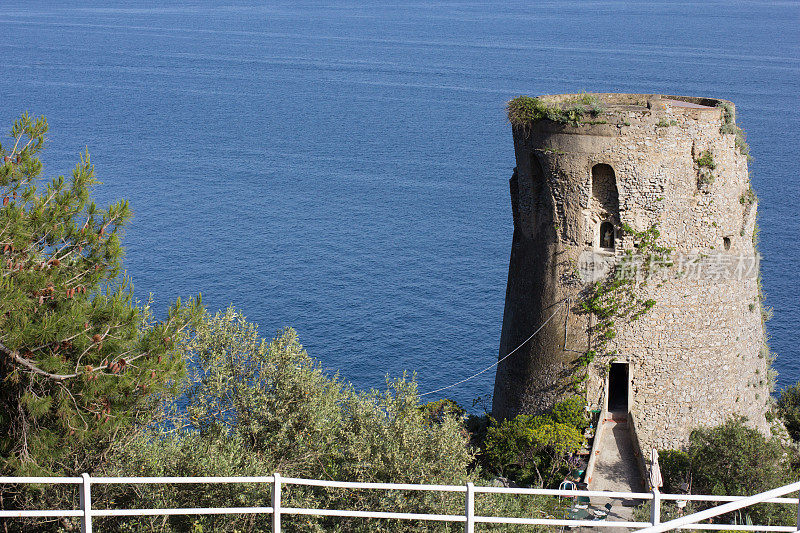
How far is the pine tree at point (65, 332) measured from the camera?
1294cm

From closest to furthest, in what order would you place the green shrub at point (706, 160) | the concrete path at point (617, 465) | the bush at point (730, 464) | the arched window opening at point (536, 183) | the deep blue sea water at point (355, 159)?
the bush at point (730, 464) < the concrete path at point (617, 465) < the green shrub at point (706, 160) < the arched window opening at point (536, 183) < the deep blue sea water at point (355, 159)

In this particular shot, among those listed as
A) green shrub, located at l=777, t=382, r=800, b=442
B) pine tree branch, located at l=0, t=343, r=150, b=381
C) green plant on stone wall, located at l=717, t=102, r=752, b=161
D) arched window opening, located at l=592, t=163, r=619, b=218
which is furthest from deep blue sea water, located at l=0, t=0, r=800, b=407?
pine tree branch, located at l=0, t=343, r=150, b=381

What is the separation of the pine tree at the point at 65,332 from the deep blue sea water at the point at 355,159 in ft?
107

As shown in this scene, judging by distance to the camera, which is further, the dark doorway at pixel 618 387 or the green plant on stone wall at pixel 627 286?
the dark doorway at pixel 618 387

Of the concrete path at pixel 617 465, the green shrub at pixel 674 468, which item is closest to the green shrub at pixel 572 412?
the concrete path at pixel 617 465

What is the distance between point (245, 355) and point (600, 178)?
11580 millimetres

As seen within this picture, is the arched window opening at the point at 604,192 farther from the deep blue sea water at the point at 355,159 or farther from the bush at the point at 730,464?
the deep blue sea water at the point at 355,159

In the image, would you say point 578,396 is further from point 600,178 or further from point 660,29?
point 660,29

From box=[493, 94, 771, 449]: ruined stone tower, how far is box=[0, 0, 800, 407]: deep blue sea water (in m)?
22.0

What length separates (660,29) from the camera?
192 metres

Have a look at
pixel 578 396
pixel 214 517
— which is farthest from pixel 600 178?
pixel 214 517

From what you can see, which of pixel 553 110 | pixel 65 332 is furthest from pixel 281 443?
pixel 553 110

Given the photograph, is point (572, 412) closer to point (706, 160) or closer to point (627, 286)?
point (627, 286)

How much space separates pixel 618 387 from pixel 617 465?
3559 mm
